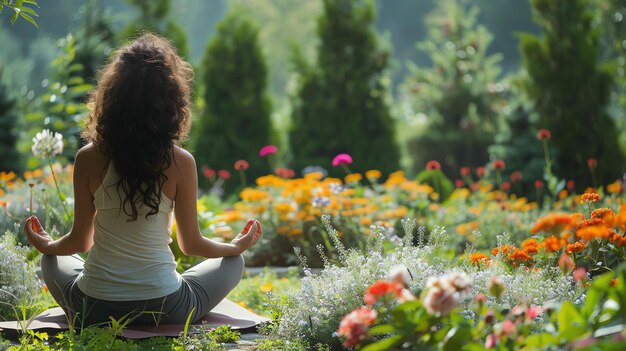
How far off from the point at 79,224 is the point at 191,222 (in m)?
0.41

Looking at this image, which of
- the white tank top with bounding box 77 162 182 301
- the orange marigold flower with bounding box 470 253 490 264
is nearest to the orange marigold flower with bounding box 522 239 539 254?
the orange marigold flower with bounding box 470 253 490 264

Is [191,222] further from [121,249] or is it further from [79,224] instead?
[79,224]

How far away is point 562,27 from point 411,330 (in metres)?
7.14

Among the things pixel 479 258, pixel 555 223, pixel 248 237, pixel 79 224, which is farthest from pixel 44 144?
pixel 555 223

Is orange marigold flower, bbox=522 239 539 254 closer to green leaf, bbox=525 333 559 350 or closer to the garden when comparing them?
the garden

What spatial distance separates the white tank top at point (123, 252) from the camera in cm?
283

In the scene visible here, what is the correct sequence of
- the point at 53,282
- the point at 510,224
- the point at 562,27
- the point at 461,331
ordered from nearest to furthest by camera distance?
the point at 461,331 → the point at 53,282 → the point at 510,224 → the point at 562,27

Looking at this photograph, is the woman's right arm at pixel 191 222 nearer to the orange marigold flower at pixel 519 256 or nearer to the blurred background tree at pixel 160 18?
the orange marigold flower at pixel 519 256

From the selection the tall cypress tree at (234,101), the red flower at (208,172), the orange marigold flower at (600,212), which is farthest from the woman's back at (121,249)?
the tall cypress tree at (234,101)

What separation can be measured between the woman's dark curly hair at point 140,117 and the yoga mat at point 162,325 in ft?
1.43

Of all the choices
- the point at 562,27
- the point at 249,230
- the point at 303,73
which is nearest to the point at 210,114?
the point at 303,73

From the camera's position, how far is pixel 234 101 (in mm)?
9117

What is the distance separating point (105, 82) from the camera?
110 inches

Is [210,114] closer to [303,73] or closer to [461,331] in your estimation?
[303,73]
